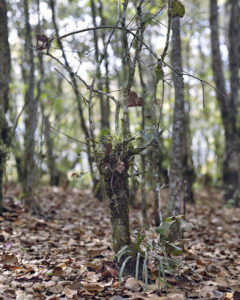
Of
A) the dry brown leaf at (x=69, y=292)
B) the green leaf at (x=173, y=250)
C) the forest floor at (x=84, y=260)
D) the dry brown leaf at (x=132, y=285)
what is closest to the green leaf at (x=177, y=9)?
the forest floor at (x=84, y=260)

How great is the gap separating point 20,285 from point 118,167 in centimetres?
133

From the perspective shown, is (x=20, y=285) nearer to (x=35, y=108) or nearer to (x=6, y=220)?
(x=6, y=220)

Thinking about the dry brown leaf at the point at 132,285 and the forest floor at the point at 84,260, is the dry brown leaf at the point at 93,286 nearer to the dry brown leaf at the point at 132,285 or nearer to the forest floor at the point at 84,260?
the forest floor at the point at 84,260

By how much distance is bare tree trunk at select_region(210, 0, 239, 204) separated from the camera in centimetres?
891

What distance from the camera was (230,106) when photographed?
9.36 metres

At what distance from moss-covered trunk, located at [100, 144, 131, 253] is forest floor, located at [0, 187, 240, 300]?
19 cm

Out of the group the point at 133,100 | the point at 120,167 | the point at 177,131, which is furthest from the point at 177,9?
the point at 177,131

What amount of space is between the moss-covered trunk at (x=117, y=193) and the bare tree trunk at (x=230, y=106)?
20.3 ft

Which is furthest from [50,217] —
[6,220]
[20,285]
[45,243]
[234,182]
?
[234,182]

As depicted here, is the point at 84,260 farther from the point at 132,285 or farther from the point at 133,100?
the point at 133,100

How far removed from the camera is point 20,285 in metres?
2.94

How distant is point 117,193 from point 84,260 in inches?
36.9

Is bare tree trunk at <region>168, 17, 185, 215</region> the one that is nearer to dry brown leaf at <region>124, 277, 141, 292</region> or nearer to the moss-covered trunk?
the moss-covered trunk

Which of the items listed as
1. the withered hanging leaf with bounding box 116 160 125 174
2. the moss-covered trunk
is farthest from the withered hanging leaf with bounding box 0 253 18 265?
the withered hanging leaf with bounding box 116 160 125 174
